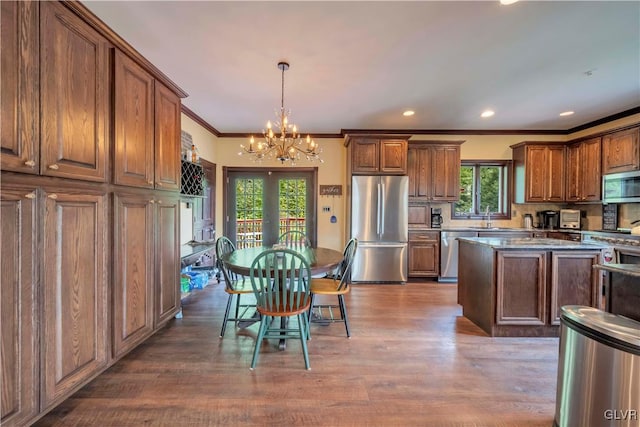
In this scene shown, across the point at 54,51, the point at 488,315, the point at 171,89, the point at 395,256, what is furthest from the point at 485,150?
the point at 54,51

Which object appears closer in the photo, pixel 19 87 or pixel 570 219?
pixel 19 87

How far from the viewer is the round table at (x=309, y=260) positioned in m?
2.29

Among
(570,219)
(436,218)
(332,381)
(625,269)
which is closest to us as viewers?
(625,269)

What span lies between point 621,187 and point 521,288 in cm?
283

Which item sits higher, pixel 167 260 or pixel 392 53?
pixel 392 53

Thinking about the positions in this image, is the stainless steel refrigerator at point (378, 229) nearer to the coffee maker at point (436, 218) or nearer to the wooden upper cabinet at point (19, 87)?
the coffee maker at point (436, 218)

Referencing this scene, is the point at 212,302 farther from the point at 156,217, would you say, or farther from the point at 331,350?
the point at 331,350

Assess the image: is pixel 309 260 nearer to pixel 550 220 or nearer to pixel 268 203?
pixel 268 203

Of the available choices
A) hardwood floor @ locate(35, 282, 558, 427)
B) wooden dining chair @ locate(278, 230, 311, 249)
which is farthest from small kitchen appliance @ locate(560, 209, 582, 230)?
wooden dining chair @ locate(278, 230, 311, 249)

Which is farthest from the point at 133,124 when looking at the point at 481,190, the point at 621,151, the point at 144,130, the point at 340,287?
the point at 621,151

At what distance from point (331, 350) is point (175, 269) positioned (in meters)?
1.72

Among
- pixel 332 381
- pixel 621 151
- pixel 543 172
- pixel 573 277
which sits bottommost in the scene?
pixel 332 381

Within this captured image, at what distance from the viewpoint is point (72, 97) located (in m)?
1.61

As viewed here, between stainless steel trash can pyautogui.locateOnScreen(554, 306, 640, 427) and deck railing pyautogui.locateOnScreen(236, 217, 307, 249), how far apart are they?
4.11 meters
